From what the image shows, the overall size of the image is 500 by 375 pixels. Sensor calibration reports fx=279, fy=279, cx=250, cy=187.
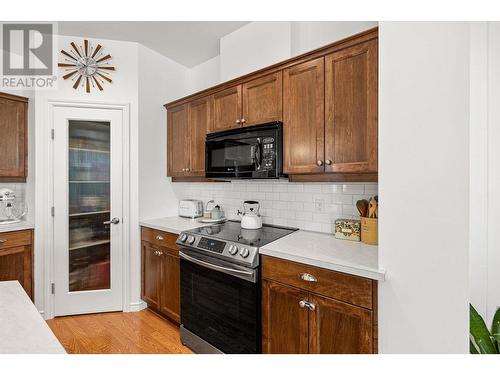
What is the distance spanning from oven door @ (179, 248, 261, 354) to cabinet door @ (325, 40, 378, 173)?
36.6 inches

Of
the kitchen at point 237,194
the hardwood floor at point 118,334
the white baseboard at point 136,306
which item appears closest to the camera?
the kitchen at point 237,194

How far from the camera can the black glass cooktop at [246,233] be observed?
195cm

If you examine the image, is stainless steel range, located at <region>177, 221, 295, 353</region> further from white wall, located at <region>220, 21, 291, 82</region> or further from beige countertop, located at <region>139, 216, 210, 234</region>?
white wall, located at <region>220, 21, 291, 82</region>

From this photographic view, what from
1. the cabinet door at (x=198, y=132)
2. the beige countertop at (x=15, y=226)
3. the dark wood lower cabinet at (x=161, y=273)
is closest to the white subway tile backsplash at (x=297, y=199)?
the cabinet door at (x=198, y=132)

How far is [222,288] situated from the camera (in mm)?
1926

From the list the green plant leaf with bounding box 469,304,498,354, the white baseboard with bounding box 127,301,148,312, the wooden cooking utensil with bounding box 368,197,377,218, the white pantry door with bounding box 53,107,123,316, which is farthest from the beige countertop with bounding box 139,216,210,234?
the green plant leaf with bounding box 469,304,498,354

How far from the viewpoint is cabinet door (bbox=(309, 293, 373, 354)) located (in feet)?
4.50

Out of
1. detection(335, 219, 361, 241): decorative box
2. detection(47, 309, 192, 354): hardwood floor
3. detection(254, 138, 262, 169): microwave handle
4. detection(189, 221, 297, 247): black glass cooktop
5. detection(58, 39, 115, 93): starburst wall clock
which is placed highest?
detection(58, 39, 115, 93): starburst wall clock

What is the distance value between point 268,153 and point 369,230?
2.85 ft

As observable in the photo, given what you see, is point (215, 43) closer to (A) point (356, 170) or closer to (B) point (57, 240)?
(A) point (356, 170)

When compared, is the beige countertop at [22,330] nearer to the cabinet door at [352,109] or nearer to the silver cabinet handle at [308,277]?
the silver cabinet handle at [308,277]

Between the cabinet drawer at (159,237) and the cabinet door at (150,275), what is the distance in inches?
2.4

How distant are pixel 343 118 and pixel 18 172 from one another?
2.84 m
